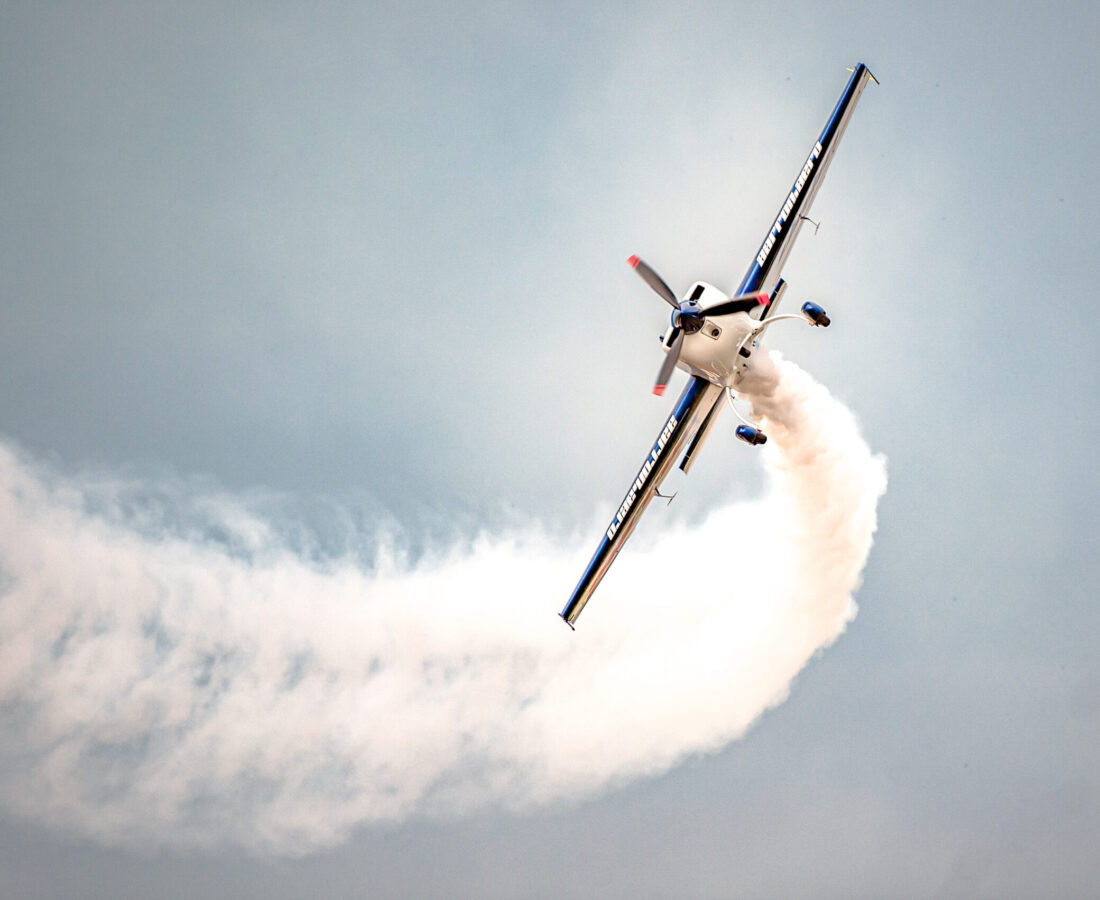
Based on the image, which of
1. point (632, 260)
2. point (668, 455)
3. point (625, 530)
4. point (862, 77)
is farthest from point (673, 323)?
point (862, 77)

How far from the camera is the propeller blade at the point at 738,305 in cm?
4681

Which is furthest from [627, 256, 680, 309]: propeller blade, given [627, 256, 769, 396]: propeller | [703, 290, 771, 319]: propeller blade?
[703, 290, 771, 319]: propeller blade

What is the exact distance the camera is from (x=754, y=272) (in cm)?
4972

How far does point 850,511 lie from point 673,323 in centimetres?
1559

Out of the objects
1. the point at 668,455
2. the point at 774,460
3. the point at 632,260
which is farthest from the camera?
the point at 774,460

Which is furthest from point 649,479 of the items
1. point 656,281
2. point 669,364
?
point 656,281

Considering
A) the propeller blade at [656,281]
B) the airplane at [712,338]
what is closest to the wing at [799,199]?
the airplane at [712,338]

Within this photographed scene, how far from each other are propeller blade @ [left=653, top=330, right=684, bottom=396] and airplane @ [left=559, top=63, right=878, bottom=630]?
42 mm

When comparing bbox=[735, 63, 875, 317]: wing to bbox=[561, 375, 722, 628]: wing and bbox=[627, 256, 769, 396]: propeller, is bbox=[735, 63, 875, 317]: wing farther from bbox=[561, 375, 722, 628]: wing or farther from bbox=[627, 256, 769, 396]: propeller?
bbox=[561, 375, 722, 628]: wing

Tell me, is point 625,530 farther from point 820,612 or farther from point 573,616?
point 820,612

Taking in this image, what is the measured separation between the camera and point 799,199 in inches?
1982

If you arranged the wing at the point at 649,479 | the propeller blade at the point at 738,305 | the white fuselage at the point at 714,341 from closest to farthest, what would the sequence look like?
the propeller blade at the point at 738,305 → the white fuselage at the point at 714,341 → the wing at the point at 649,479

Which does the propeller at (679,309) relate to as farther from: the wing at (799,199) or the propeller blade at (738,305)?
the wing at (799,199)

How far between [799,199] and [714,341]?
7772mm
